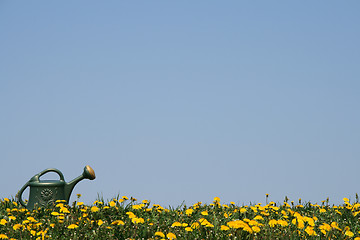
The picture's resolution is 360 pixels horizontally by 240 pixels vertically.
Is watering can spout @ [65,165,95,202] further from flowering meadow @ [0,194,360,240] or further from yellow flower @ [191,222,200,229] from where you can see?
yellow flower @ [191,222,200,229]

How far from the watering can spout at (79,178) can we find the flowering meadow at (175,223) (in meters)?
0.29

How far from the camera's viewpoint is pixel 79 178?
6645mm

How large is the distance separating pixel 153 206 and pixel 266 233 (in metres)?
1.78

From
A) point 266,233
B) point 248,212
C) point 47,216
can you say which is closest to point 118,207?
point 47,216

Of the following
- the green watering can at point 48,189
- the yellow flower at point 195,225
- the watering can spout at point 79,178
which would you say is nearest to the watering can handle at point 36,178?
the green watering can at point 48,189

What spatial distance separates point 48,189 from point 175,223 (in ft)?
8.51

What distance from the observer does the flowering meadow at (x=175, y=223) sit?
4691 mm

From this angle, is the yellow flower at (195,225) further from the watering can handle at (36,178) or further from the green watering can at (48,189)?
the watering can handle at (36,178)

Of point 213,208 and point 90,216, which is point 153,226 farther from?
point 213,208

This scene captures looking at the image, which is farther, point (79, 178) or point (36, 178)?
point (79, 178)

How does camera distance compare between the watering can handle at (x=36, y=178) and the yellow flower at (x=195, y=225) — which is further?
the watering can handle at (x=36, y=178)

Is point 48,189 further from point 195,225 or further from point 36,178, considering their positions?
point 195,225

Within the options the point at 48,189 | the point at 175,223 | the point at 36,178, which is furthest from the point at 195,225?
the point at 36,178

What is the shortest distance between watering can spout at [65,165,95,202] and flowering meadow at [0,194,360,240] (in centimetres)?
29
